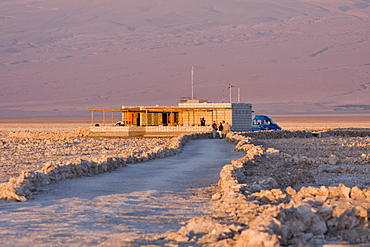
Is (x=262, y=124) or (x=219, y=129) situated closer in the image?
(x=219, y=129)

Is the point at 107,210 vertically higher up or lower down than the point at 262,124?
higher up

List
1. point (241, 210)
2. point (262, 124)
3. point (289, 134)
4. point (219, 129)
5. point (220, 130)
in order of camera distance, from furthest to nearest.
→ 1. point (262, 124)
2. point (289, 134)
3. point (220, 130)
4. point (219, 129)
5. point (241, 210)

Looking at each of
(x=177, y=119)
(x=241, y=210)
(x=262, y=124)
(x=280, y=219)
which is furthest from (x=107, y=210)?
(x=262, y=124)

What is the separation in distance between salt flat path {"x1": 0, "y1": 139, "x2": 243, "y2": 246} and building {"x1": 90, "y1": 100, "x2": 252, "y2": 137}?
2693cm

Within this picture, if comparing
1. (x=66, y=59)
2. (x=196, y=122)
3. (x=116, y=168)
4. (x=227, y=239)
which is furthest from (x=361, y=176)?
(x=66, y=59)

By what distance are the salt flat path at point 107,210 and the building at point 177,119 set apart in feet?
88.4

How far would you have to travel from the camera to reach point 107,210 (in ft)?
28.6

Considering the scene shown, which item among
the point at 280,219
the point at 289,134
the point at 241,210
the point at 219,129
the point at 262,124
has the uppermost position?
the point at 280,219

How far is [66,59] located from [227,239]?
172515mm

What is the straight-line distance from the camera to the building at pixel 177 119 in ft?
134

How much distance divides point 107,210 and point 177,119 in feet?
123

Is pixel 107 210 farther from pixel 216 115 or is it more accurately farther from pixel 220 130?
pixel 216 115

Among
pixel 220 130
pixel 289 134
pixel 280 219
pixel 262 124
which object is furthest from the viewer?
pixel 262 124

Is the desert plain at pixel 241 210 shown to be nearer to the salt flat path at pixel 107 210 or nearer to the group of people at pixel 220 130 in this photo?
the salt flat path at pixel 107 210
